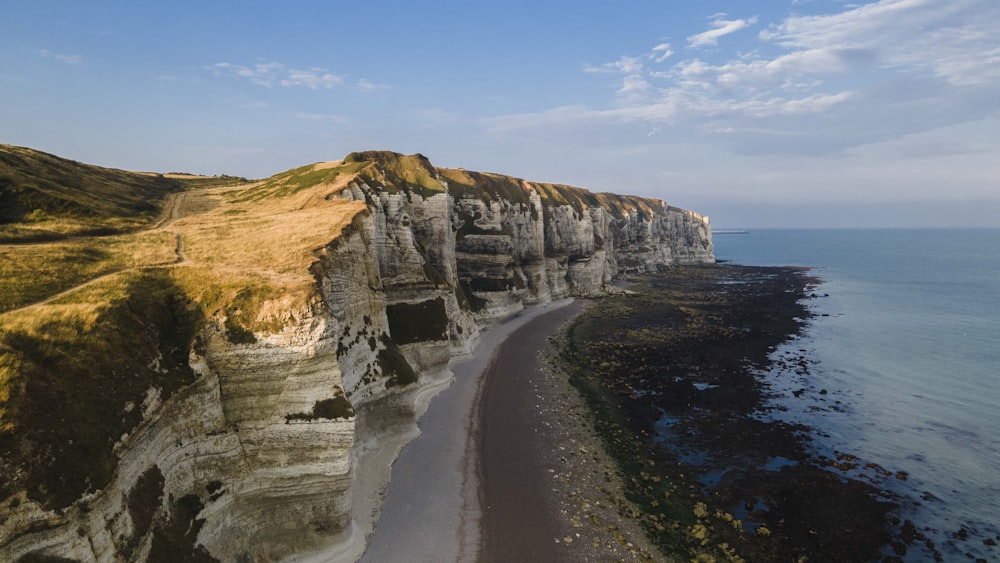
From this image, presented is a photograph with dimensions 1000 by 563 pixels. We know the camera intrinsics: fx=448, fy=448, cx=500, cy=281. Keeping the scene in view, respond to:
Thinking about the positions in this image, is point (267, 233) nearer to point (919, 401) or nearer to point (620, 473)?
point (620, 473)

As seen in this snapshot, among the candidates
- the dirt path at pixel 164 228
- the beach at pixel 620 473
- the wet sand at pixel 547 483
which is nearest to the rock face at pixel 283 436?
the beach at pixel 620 473

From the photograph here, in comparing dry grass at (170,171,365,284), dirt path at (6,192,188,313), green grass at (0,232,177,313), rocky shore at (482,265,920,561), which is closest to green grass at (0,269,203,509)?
dirt path at (6,192,188,313)

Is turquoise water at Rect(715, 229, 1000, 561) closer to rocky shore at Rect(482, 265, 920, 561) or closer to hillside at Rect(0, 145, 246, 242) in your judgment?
rocky shore at Rect(482, 265, 920, 561)

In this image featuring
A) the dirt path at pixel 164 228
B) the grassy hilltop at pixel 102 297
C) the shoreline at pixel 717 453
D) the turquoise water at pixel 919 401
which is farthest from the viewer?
the turquoise water at pixel 919 401

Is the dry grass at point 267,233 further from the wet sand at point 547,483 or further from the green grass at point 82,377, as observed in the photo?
the wet sand at point 547,483

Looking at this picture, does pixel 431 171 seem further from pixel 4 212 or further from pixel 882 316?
pixel 882 316

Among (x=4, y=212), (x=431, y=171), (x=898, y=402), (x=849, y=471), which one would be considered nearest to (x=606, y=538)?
(x=849, y=471)

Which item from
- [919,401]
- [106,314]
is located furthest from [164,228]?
[919,401]

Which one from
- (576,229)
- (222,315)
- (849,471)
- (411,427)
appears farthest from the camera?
(576,229)
